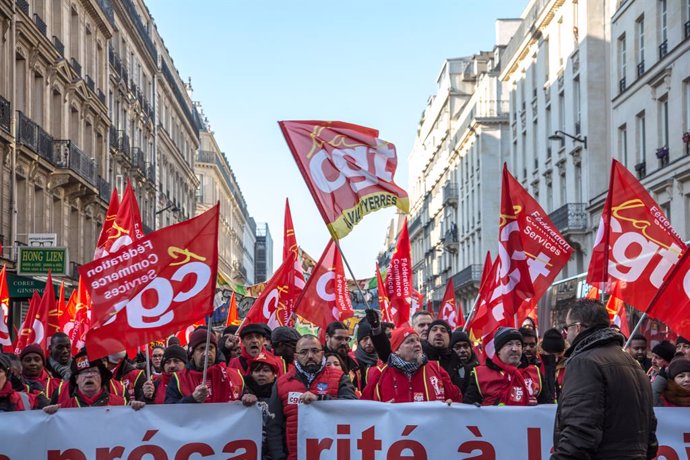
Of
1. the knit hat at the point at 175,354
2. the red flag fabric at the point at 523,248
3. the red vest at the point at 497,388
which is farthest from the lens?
the red flag fabric at the point at 523,248

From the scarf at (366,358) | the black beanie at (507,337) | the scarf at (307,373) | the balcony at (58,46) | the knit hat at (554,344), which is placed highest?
the balcony at (58,46)

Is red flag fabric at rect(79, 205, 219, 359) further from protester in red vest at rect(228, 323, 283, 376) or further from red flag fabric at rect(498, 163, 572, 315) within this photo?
red flag fabric at rect(498, 163, 572, 315)

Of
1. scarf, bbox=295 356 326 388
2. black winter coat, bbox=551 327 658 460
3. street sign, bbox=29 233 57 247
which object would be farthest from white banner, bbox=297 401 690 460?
street sign, bbox=29 233 57 247

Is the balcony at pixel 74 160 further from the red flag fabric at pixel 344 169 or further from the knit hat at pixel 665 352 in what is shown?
the knit hat at pixel 665 352

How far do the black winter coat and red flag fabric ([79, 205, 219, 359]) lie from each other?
3260 millimetres

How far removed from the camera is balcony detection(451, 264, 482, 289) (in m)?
62.8

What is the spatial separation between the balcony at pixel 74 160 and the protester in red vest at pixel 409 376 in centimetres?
2511

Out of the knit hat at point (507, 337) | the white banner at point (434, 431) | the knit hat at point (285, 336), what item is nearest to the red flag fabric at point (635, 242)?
the knit hat at point (507, 337)

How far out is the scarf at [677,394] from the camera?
8.27 meters

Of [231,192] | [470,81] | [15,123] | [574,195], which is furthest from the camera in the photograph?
[231,192]

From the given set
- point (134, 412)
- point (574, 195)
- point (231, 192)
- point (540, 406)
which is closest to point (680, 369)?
point (540, 406)

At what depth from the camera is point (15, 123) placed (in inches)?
1102

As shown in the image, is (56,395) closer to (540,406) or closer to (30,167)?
(540,406)

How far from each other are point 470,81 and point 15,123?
53407 mm
